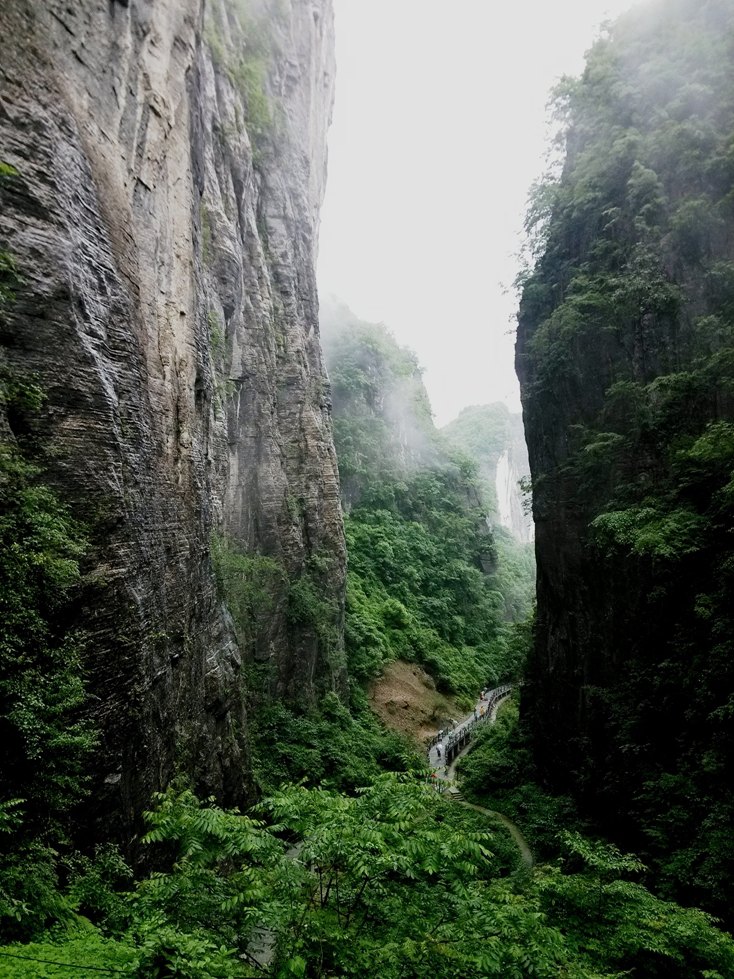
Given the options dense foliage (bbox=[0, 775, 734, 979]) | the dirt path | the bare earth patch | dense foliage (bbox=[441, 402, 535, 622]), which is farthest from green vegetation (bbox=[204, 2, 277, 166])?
dense foliage (bbox=[441, 402, 535, 622])

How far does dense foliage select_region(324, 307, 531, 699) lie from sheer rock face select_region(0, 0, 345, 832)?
11.9 m

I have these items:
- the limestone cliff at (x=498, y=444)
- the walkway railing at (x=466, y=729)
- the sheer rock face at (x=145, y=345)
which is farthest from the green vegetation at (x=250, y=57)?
the limestone cliff at (x=498, y=444)

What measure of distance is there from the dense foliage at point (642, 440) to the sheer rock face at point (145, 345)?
854 cm

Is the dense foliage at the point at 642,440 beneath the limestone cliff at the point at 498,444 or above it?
beneath

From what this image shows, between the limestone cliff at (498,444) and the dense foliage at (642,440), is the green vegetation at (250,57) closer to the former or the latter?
the dense foliage at (642,440)

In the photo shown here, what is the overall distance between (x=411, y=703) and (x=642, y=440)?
18276mm

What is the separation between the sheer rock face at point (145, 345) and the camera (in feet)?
21.9

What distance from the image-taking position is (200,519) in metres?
11.6

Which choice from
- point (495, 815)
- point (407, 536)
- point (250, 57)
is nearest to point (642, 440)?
point (495, 815)

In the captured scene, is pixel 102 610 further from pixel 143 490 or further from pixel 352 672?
pixel 352 672

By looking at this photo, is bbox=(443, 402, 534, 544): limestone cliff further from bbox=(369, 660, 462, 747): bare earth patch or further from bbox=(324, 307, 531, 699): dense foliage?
bbox=(369, 660, 462, 747): bare earth patch

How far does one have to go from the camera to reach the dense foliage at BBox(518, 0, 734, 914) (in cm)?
1000

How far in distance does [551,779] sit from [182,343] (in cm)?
1620

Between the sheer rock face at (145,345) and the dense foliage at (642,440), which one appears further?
the dense foliage at (642,440)
